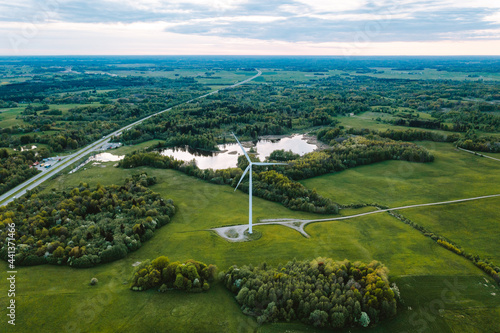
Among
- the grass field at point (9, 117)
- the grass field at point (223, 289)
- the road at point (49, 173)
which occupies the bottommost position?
the grass field at point (223, 289)

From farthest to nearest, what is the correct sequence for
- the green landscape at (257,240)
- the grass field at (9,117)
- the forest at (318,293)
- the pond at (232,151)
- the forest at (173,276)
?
1. the grass field at (9,117)
2. the pond at (232,151)
3. the forest at (173,276)
4. the green landscape at (257,240)
5. the forest at (318,293)

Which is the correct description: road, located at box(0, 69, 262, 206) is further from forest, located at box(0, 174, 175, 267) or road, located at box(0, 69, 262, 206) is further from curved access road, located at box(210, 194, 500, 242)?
→ curved access road, located at box(210, 194, 500, 242)

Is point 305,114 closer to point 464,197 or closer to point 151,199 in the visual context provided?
point 464,197

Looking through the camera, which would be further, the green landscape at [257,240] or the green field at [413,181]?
the green field at [413,181]

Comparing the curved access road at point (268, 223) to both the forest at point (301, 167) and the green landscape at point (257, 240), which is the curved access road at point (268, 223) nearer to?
the green landscape at point (257, 240)

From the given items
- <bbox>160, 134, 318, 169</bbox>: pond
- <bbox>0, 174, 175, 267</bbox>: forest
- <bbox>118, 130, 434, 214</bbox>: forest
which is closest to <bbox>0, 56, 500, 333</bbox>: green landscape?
<bbox>0, 174, 175, 267</bbox>: forest

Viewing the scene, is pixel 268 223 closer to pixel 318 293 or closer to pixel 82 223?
pixel 318 293

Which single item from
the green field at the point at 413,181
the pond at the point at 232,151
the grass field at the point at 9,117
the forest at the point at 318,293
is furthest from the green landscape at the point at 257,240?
the grass field at the point at 9,117

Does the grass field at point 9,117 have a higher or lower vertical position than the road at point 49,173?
higher

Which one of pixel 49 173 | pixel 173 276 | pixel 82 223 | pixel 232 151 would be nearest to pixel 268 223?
pixel 173 276
